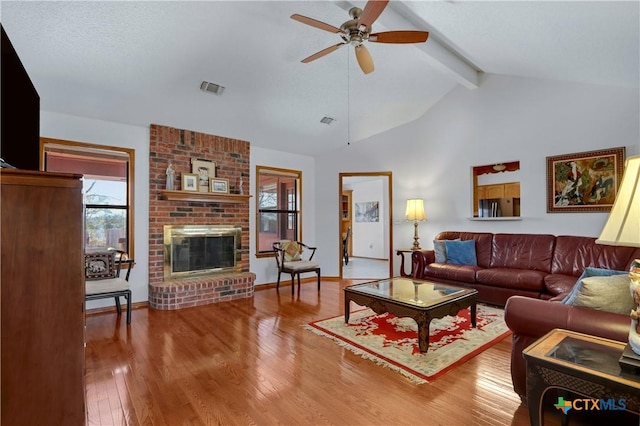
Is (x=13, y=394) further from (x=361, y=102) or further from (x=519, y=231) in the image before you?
(x=519, y=231)

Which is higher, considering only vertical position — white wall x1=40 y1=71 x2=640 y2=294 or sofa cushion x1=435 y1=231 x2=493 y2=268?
white wall x1=40 y1=71 x2=640 y2=294

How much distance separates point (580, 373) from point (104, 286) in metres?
3.96

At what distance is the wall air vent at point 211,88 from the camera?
361 cm

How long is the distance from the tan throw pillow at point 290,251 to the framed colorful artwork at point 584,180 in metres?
3.76

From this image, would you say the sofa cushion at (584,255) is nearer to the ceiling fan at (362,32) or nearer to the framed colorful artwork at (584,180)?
the framed colorful artwork at (584,180)

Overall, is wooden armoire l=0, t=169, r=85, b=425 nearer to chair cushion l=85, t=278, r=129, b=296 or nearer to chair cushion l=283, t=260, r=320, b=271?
chair cushion l=85, t=278, r=129, b=296

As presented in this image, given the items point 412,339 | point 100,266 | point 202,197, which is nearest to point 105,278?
point 100,266

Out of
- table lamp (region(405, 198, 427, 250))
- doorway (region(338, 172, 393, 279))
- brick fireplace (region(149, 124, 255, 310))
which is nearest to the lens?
brick fireplace (region(149, 124, 255, 310))

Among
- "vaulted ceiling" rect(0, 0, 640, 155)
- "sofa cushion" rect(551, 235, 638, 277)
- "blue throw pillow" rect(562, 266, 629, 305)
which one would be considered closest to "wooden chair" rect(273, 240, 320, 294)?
"vaulted ceiling" rect(0, 0, 640, 155)

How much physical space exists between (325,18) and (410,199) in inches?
139

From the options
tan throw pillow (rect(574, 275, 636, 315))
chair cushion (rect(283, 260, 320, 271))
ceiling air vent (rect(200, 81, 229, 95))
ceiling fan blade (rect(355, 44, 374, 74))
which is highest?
ceiling air vent (rect(200, 81, 229, 95))

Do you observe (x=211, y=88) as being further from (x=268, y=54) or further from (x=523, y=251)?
(x=523, y=251)

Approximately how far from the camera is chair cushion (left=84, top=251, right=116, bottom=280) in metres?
3.52

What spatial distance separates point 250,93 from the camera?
396cm
